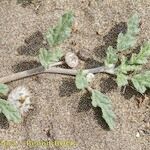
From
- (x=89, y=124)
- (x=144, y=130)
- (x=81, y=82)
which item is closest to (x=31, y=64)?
(x=81, y=82)

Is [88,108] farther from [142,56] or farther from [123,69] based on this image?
[142,56]

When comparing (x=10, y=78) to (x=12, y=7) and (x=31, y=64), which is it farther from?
(x=12, y=7)

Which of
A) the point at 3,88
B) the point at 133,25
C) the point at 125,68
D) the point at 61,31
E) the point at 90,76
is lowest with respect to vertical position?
the point at 3,88

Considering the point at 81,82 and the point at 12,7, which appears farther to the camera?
the point at 12,7

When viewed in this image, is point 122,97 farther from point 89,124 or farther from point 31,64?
point 31,64

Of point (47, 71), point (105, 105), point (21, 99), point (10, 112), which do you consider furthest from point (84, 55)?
point (10, 112)

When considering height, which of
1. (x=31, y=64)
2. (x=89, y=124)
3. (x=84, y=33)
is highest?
(x=84, y=33)

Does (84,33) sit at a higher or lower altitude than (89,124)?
higher
